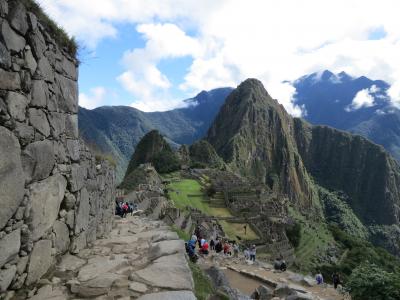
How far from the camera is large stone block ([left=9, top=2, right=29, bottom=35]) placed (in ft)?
15.5

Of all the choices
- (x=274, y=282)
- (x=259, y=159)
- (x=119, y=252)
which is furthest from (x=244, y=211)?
(x=259, y=159)

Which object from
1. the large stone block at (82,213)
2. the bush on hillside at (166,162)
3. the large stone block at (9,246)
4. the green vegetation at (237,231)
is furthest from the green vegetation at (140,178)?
the large stone block at (9,246)

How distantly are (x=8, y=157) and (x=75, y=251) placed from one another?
9.09 ft

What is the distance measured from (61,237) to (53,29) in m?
3.15

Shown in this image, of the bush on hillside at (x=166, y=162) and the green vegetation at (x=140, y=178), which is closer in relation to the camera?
the green vegetation at (x=140, y=178)

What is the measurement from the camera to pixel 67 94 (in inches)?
262

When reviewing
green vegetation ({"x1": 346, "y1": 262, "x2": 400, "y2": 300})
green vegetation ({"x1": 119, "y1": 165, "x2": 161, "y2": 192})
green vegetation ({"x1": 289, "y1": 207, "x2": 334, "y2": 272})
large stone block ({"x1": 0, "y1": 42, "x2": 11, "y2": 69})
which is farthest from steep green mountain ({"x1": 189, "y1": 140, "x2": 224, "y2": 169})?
large stone block ({"x1": 0, "y1": 42, "x2": 11, "y2": 69})

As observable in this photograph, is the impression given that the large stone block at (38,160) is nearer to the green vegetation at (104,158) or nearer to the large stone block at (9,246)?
the large stone block at (9,246)

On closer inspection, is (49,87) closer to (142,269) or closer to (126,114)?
(142,269)

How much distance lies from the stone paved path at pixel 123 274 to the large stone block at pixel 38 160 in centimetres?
143

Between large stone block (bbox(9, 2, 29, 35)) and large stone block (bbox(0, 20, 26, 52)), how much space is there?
0.28 feet

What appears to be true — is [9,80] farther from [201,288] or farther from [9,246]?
[201,288]

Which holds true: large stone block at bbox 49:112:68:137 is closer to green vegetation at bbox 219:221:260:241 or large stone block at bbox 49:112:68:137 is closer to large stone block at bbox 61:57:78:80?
large stone block at bbox 61:57:78:80

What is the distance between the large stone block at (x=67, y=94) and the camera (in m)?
6.35
